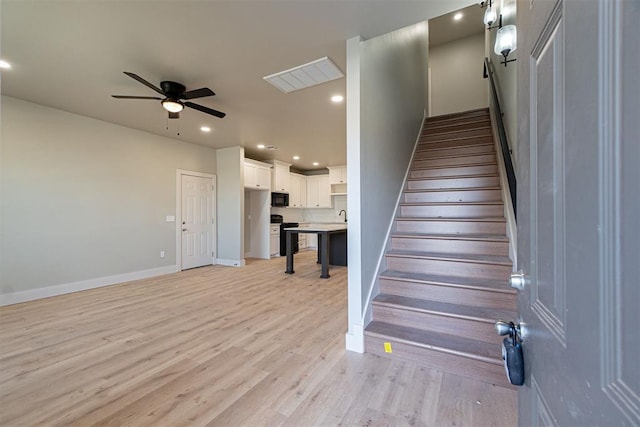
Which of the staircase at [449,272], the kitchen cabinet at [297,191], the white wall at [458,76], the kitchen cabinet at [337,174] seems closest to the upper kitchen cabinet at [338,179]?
the kitchen cabinet at [337,174]

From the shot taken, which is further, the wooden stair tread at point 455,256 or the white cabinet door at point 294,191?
the white cabinet door at point 294,191

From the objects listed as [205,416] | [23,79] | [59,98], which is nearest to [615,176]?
[205,416]

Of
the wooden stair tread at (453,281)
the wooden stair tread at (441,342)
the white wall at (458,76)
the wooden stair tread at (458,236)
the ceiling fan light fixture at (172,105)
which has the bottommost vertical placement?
the wooden stair tread at (441,342)

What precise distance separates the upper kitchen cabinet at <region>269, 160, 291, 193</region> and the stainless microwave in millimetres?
114

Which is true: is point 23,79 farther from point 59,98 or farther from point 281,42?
point 281,42

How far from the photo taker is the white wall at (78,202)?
3.51 meters

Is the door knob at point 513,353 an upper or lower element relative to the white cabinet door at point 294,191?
lower

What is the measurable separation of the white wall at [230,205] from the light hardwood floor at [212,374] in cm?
265

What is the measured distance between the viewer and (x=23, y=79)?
3016 mm

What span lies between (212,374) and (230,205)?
456 centimetres

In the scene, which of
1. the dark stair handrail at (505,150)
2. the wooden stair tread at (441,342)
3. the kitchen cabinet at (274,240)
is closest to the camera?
the wooden stair tread at (441,342)

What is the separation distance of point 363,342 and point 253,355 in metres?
0.90

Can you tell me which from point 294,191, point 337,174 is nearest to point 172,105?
point 294,191

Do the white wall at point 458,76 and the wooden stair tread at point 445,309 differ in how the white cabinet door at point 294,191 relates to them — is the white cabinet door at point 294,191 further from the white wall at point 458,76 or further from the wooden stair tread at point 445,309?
the wooden stair tread at point 445,309
